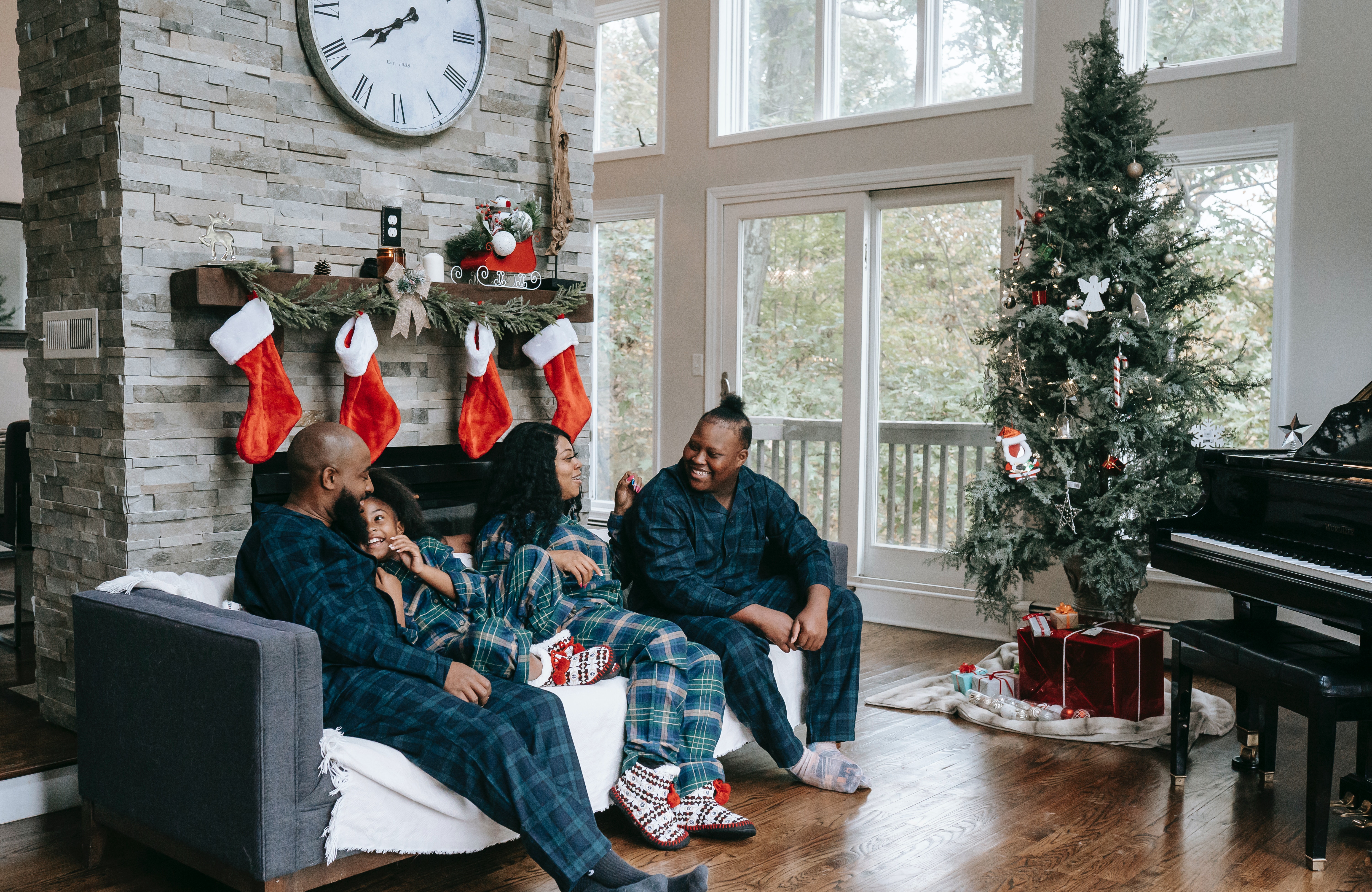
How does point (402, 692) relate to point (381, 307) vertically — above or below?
below

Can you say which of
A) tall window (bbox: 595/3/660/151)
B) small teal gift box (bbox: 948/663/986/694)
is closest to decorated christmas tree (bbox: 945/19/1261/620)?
small teal gift box (bbox: 948/663/986/694)

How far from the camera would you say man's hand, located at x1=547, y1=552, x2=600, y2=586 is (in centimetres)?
284

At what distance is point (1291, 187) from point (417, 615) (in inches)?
136

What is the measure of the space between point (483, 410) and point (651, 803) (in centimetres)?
147

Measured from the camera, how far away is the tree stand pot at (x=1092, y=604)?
387cm

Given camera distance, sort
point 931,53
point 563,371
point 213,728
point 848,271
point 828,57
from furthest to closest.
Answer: point 828,57 < point 848,271 < point 931,53 < point 563,371 < point 213,728

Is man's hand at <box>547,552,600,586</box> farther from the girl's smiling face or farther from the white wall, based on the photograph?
the white wall

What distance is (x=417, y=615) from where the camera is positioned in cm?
256

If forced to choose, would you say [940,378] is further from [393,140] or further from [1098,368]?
[393,140]

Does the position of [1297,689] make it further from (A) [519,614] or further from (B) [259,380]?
(B) [259,380]

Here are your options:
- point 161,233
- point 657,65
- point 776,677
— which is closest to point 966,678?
point 776,677

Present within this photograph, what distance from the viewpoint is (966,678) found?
A: 377 cm

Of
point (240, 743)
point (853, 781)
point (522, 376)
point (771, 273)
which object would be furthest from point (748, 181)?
point (240, 743)

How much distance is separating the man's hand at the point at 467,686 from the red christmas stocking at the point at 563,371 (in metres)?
1.48
